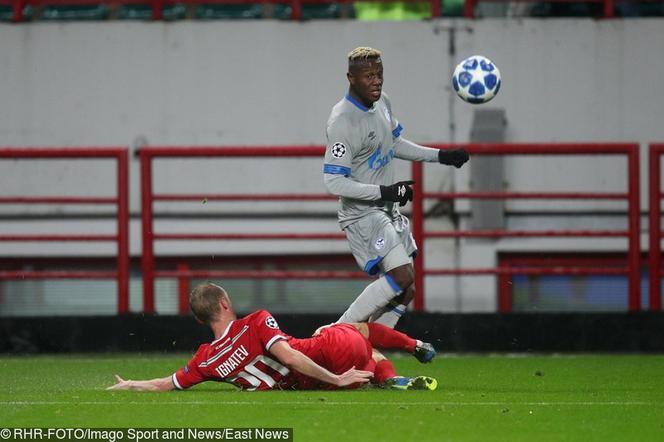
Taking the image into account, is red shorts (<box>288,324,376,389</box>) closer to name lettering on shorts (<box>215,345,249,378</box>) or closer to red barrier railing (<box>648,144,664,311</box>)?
name lettering on shorts (<box>215,345,249,378</box>)

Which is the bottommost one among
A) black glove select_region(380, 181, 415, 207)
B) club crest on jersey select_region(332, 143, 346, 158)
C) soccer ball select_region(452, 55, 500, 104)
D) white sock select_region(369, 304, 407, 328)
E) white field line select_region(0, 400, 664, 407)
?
white field line select_region(0, 400, 664, 407)

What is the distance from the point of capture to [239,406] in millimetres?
7375

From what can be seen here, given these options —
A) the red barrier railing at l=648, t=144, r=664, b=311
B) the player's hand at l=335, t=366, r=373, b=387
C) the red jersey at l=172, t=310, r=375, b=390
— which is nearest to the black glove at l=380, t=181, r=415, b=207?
the red jersey at l=172, t=310, r=375, b=390

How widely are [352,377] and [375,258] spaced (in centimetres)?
125

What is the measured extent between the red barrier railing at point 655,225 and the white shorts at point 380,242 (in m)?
3.16

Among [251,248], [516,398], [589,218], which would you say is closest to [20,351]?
[251,248]

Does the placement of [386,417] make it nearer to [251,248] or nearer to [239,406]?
[239,406]

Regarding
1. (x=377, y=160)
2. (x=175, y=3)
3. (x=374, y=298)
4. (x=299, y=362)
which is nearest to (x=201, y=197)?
(x=377, y=160)

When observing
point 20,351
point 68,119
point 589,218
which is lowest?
point 20,351

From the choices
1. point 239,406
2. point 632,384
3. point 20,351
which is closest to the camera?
point 239,406

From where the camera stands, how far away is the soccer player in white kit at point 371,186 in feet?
29.0

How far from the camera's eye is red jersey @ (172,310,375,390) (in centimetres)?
779

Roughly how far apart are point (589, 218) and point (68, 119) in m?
5.64

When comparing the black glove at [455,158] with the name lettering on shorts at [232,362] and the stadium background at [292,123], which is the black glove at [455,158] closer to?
the name lettering on shorts at [232,362]
